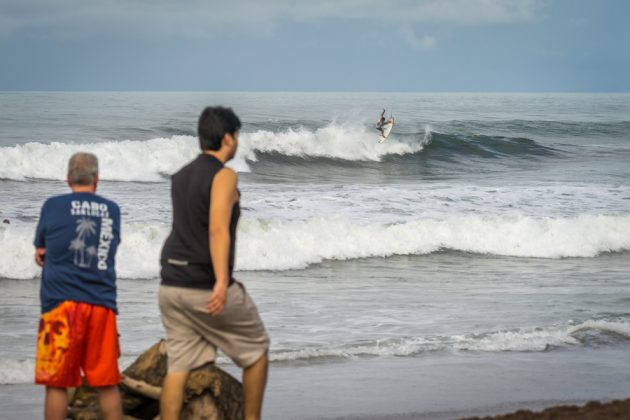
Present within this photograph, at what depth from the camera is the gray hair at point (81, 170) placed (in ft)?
14.6

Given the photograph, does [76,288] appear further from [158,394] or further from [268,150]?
[268,150]

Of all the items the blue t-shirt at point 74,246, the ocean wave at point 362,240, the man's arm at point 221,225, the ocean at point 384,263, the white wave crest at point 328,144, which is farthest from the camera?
the white wave crest at point 328,144

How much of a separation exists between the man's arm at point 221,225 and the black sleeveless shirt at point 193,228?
0.06 m

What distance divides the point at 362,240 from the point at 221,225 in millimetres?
11744

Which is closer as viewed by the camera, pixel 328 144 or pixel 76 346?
pixel 76 346

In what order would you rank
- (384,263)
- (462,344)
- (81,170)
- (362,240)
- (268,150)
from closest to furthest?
(81,170) < (462,344) < (384,263) < (362,240) < (268,150)

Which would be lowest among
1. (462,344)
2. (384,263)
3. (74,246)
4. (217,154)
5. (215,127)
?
(384,263)

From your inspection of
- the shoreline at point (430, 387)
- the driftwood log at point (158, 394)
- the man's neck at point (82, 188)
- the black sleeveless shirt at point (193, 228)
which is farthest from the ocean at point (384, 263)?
the man's neck at point (82, 188)

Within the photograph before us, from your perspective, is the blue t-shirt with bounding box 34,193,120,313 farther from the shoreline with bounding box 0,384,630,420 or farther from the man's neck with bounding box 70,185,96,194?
the shoreline with bounding box 0,384,630,420

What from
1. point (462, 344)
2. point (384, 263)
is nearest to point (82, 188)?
point (462, 344)

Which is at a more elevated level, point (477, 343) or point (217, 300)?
point (217, 300)

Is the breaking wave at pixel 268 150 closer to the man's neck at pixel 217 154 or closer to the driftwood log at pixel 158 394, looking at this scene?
the driftwood log at pixel 158 394

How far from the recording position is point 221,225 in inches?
168

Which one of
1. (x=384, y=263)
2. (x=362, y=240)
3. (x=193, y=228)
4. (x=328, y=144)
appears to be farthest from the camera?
(x=328, y=144)
